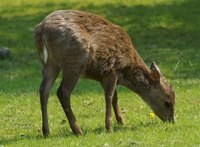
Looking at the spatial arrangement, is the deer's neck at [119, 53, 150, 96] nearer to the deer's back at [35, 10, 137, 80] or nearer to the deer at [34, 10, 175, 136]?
the deer at [34, 10, 175, 136]

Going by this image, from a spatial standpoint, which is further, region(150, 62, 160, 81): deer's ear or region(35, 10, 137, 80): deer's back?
region(150, 62, 160, 81): deer's ear

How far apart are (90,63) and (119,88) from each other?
468cm

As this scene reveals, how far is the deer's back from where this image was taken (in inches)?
365

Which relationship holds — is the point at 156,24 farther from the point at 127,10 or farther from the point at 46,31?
the point at 46,31

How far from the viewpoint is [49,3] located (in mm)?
26828

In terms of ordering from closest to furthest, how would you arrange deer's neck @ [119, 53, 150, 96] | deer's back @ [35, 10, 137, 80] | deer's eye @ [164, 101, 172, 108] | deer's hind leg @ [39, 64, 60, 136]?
deer's back @ [35, 10, 137, 80]
deer's hind leg @ [39, 64, 60, 136]
deer's neck @ [119, 53, 150, 96]
deer's eye @ [164, 101, 172, 108]

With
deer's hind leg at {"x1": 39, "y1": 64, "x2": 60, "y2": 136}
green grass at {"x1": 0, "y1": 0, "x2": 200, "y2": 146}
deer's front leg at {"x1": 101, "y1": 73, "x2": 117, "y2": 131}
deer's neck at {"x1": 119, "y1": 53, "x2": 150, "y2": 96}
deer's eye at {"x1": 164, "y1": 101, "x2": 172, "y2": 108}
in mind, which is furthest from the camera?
deer's eye at {"x1": 164, "y1": 101, "x2": 172, "y2": 108}

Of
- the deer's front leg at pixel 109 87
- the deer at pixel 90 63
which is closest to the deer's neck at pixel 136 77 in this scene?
the deer at pixel 90 63

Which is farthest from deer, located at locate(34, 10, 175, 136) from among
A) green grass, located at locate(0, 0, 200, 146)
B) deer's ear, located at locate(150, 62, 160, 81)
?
green grass, located at locate(0, 0, 200, 146)

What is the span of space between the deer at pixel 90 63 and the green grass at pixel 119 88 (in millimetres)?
368

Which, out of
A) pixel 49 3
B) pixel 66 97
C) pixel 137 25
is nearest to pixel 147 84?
pixel 66 97

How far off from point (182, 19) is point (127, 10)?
98.3 inches

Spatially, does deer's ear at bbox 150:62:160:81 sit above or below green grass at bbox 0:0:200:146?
above

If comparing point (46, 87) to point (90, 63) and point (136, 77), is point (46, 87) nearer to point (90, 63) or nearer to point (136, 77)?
point (90, 63)
